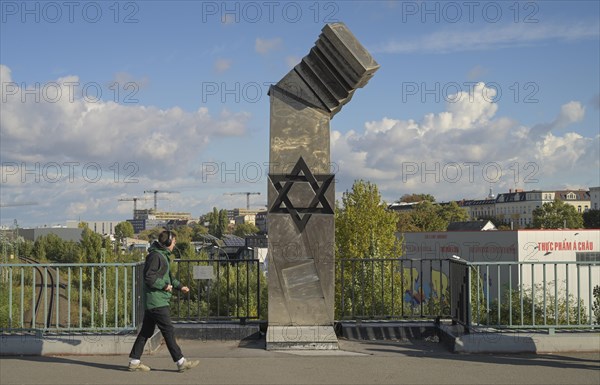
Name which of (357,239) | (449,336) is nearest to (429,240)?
(357,239)

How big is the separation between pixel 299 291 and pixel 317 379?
2.20 meters

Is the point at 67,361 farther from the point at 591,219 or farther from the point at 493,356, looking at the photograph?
the point at 591,219

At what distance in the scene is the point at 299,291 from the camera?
380 inches

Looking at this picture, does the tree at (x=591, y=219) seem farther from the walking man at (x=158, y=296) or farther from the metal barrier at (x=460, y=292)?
the walking man at (x=158, y=296)

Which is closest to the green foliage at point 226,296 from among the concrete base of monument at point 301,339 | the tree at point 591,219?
the concrete base of monument at point 301,339

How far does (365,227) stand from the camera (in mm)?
53500

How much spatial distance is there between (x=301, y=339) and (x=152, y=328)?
2.11 m

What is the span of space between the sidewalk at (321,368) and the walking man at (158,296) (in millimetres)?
288

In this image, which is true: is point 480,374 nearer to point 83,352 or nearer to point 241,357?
point 241,357

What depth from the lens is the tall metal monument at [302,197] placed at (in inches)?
377

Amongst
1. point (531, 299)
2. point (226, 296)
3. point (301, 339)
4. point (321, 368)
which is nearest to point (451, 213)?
point (226, 296)

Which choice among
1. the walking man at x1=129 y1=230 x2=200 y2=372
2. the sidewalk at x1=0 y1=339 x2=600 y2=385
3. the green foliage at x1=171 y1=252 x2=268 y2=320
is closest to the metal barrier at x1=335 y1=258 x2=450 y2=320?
the sidewalk at x1=0 y1=339 x2=600 y2=385

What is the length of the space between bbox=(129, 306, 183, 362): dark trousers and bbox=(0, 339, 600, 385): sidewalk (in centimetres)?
28

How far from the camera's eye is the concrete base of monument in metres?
9.27
